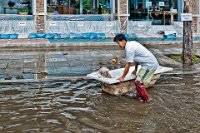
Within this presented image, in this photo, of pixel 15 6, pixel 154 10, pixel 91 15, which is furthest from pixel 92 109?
pixel 154 10

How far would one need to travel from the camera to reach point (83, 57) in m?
17.0

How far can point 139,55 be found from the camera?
998cm

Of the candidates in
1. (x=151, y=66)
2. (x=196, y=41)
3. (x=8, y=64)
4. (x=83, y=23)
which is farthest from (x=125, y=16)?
(x=151, y=66)

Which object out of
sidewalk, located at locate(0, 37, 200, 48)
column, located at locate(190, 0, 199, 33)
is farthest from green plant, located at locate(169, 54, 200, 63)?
column, located at locate(190, 0, 199, 33)

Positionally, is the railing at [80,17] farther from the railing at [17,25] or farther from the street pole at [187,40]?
the street pole at [187,40]

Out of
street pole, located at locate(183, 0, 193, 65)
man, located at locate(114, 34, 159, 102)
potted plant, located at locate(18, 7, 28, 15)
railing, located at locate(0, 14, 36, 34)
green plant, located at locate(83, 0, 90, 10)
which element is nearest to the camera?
man, located at locate(114, 34, 159, 102)

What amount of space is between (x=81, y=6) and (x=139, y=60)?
55.9 ft

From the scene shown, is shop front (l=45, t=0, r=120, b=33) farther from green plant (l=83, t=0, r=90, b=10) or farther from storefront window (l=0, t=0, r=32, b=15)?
storefront window (l=0, t=0, r=32, b=15)

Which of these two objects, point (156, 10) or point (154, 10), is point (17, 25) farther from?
point (156, 10)

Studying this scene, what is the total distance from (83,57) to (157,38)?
6869 millimetres

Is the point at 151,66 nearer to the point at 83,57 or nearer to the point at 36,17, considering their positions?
the point at 83,57

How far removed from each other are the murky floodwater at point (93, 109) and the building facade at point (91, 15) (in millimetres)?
12249

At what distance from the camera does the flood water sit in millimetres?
8070

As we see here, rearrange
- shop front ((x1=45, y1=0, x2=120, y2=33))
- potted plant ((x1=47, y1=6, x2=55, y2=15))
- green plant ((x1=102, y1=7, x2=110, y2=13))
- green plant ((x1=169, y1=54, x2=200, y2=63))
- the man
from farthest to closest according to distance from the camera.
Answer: green plant ((x1=102, y1=7, x2=110, y2=13)) < potted plant ((x1=47, y1=6, x2=55, y2=15)) < shop front ((x1=45, y1=0, x2=120, y2=33)) < green plant ((x1=169, y1=54, x2=200, y2=63)) < the man
